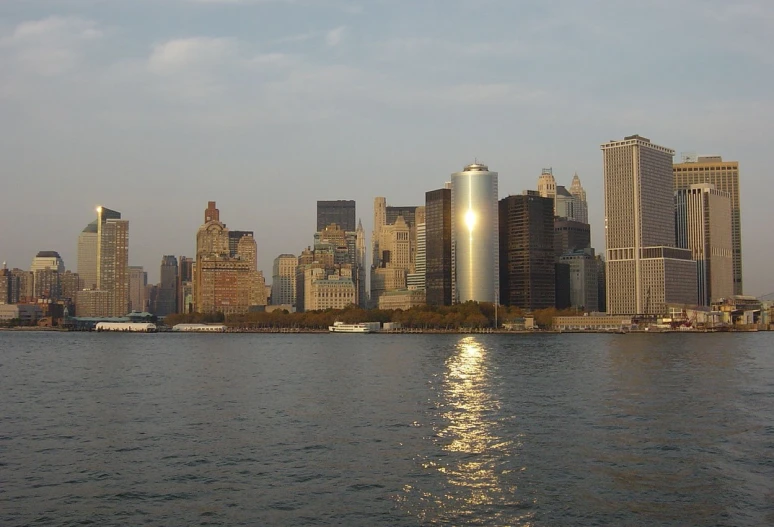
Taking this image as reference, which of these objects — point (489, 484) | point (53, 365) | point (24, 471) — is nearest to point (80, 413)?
point (24, 471)

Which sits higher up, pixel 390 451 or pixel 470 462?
pixel 390 451

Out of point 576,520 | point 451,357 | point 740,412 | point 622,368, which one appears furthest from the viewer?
point 451,357

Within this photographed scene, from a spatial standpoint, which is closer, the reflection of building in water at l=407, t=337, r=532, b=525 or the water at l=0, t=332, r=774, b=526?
the water at l=0, t=332, r=774, b=526

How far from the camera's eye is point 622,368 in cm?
10025

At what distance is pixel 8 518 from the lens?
1303 inches

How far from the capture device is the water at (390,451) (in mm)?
34219

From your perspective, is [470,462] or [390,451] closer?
[470,462]

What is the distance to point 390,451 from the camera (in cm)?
4512

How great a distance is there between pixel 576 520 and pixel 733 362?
85.1 metres

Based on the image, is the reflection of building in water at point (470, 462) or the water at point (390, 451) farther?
the reflection of building in water at point (470, 462)

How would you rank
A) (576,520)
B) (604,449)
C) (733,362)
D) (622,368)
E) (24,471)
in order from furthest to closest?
1. (733,362)
2. (622,368)
3. (604,449)
4. (24,471)
5. (576,520)

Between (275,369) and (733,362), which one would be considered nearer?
(275,369)

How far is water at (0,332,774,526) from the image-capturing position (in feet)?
112

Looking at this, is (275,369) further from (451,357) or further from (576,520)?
(576,520)
